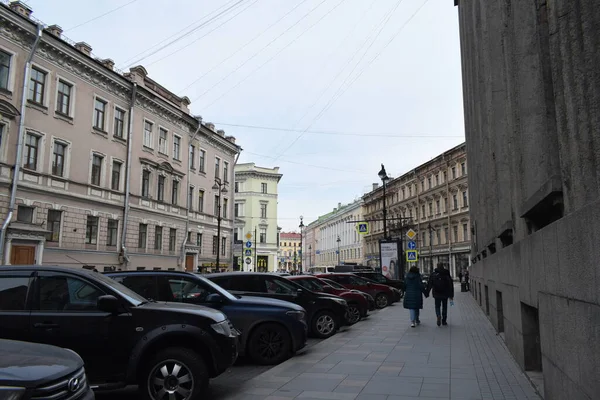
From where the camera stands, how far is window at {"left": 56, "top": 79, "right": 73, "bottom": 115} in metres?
26.4

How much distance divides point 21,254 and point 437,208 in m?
50.1

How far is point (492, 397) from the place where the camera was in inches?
240

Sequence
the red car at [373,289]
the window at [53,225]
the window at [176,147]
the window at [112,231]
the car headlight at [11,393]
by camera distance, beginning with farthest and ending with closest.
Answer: the window at [176,147] → the window at [112,231] → the window at [53,225] → the red car at [373,289] → the car headlight at [11,393]

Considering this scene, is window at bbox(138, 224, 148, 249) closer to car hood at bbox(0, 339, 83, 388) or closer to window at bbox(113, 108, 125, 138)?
window at bbox(113, 108, 125, 138)

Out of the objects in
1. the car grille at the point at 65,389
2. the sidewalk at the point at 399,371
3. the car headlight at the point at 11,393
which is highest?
the car headlight at the point at 11,393

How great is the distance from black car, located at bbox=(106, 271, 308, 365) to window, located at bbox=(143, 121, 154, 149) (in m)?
28.1

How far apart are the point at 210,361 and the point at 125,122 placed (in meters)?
29.5

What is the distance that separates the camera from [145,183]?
34.2 metres

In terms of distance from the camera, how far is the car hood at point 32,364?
325 centimetres

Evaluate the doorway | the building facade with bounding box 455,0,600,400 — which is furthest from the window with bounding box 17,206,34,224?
the building facade with bounding box 455,0,600,400

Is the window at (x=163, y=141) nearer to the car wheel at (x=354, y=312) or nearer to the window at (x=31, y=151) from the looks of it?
the window at (x=31, y=151)

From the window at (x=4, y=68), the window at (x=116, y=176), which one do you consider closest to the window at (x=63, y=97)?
the window at (x=4, y=68)

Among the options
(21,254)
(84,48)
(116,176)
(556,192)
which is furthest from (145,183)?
(556,192)

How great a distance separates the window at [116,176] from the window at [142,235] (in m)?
3.63
